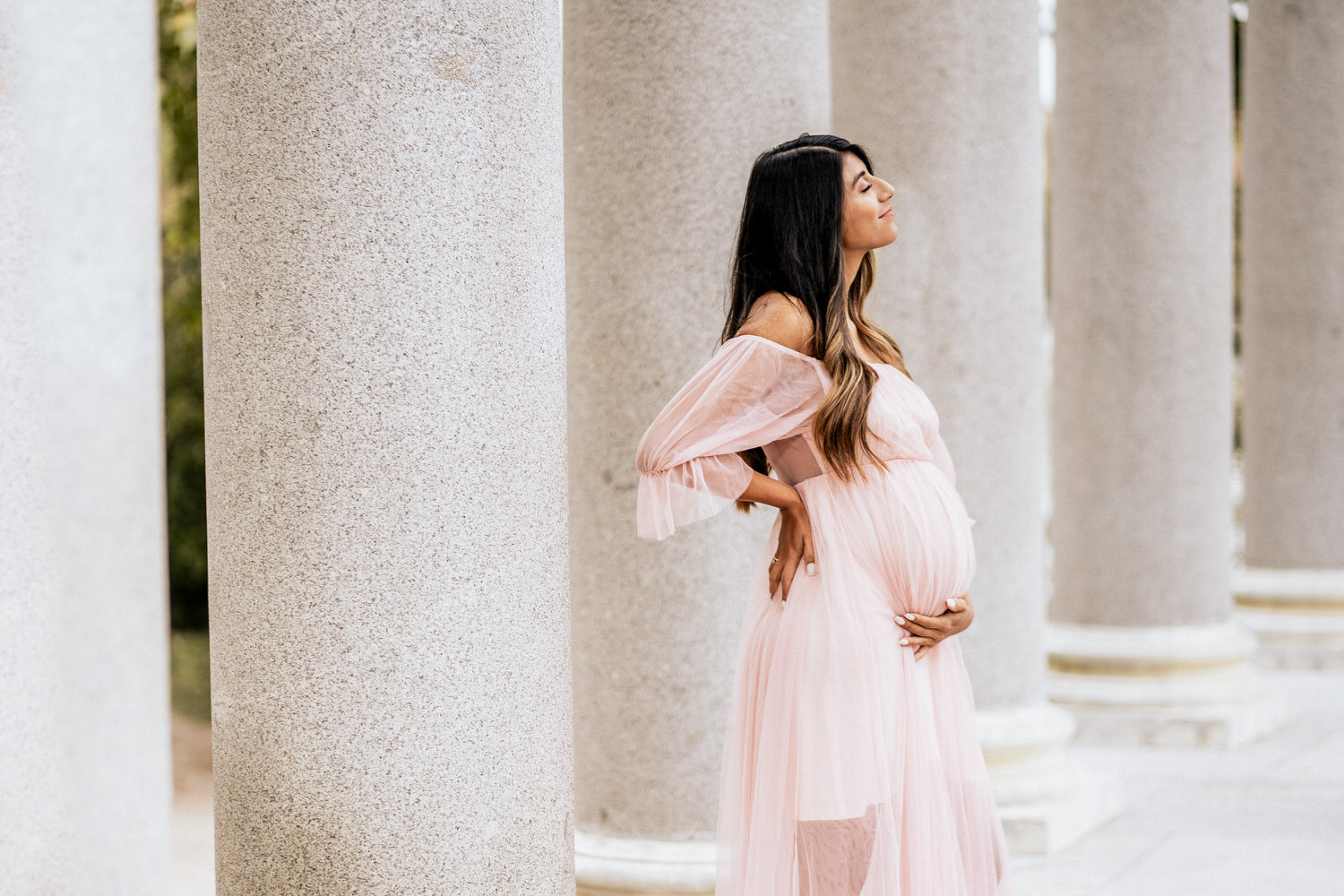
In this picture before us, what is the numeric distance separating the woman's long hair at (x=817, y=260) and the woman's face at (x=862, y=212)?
0.04m

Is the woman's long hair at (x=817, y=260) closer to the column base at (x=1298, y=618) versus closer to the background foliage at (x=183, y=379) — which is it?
the column base at (x=1298, y=618)

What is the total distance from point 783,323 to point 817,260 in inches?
13.8

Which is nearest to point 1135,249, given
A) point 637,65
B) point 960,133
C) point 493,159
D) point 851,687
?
point 960,133

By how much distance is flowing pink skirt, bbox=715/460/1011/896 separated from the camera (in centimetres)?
695

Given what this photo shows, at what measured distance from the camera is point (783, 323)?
23.3ft

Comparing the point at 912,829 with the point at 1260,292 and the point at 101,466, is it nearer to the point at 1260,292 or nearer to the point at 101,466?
the point at 101,466

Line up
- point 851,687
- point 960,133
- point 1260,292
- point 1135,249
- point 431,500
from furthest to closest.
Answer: point 1260,292 → point 1135,249 → point 960,133 → point 851,687 → point 431,500

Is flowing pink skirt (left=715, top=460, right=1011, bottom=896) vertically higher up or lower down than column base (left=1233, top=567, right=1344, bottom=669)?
higher up

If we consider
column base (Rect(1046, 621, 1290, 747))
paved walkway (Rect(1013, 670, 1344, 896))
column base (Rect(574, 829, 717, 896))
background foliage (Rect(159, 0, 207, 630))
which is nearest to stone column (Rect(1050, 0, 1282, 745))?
column base (Rect(1046, 621, 1290, 747))

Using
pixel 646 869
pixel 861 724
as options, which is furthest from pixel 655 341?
pixel 646 869

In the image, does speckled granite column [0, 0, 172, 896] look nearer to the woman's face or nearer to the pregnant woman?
the pregnant woman

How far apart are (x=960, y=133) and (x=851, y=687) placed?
22.7 ft

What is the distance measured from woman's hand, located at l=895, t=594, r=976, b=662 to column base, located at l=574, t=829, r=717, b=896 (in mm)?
2659

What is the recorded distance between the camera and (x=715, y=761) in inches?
363
